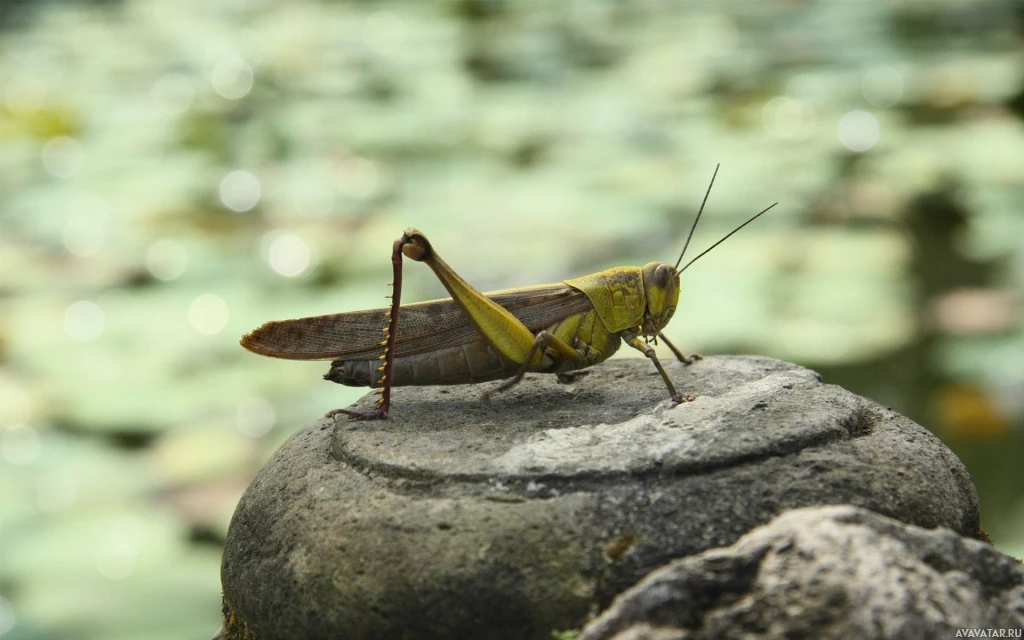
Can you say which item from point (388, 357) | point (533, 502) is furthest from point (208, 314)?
point (533, 502)

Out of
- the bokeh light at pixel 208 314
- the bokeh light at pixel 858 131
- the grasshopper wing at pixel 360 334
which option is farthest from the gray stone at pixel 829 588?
the bokeh light at pixel 858 131

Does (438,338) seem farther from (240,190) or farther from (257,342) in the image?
(240,190)

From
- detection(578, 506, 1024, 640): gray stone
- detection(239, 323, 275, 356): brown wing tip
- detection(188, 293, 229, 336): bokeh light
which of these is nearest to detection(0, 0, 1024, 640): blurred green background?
detection(188, 293, 229, 336): bokeh light

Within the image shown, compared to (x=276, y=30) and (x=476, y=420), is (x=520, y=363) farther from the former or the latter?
(x=276, y=30)

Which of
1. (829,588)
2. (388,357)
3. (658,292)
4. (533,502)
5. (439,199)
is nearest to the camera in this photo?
(829,588)

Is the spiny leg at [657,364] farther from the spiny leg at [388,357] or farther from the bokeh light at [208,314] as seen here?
the bokeh light at [208,314]

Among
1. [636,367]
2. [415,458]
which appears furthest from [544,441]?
[636,367]
